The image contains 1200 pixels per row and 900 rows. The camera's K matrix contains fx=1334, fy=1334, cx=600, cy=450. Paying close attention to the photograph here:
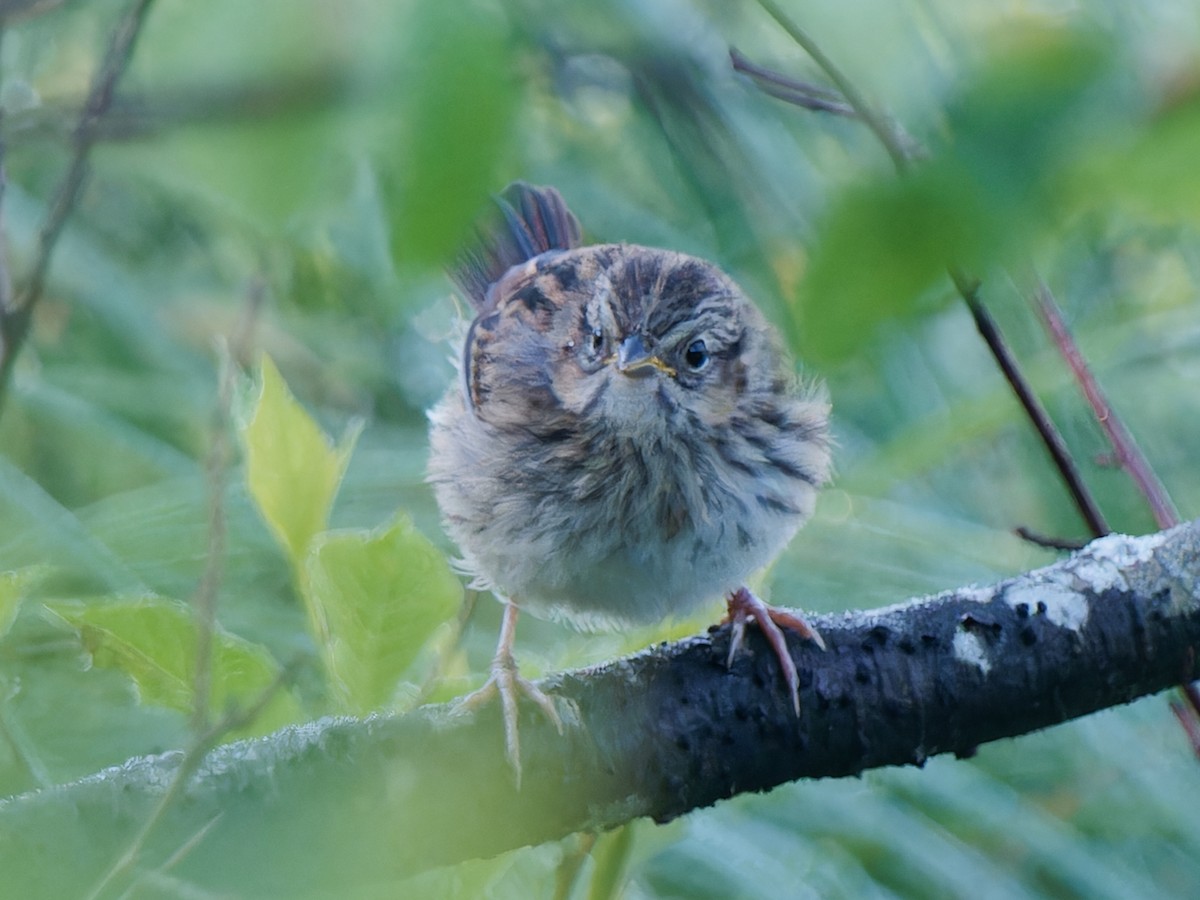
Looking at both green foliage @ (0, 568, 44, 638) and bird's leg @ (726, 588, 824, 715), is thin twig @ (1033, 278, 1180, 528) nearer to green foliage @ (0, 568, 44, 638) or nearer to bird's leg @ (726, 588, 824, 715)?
bird's leg @ (726, 588, 824, 715)

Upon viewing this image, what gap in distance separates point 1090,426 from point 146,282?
209cm

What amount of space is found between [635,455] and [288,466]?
0.51m

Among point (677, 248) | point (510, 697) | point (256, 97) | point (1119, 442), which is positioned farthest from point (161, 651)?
point (677, 248)

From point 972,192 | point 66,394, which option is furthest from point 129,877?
point 66,394

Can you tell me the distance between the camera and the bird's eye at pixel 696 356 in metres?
1.68

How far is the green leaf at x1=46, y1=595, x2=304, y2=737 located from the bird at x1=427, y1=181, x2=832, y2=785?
1.46 feet

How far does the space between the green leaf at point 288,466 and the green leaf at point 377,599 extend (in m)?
0.15

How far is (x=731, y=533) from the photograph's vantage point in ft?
5.32

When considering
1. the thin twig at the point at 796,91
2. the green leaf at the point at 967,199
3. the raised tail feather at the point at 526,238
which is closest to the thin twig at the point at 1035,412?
the thin twig at the point at 796,91

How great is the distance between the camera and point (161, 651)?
1106mm

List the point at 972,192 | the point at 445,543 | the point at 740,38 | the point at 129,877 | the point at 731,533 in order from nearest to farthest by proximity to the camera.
A: the point at 972,192 < the point at 129,877 < the point at 740,38 < the point at 731,533 < the point at 445,543

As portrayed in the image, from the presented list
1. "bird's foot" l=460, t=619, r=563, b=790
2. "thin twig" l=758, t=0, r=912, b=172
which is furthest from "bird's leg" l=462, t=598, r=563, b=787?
"thin twig" l=758, t=0, r=912, b=172

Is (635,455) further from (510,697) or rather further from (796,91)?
(796,91)

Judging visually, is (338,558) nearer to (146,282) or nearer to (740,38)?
(740,38)
